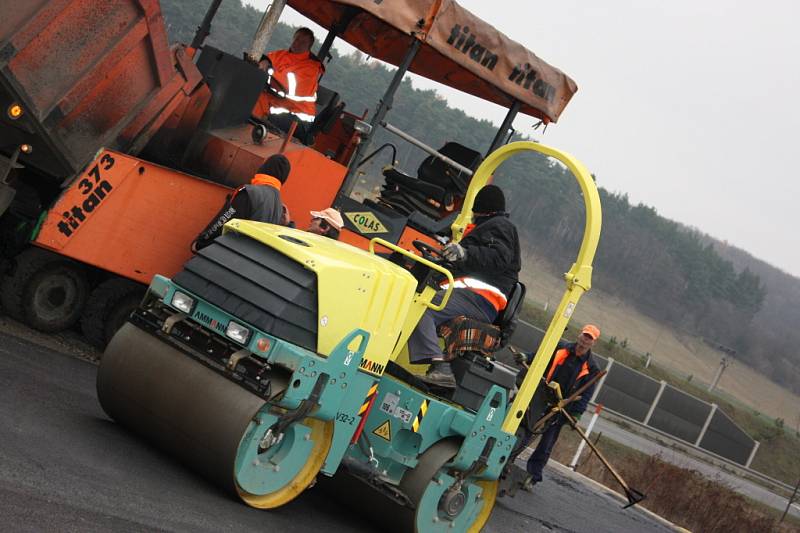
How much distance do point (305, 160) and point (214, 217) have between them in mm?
1017

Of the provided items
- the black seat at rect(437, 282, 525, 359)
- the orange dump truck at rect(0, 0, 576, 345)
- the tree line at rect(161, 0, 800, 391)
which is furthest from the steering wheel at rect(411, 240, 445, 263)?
the tree line at rect(161, 0, 800, 391)

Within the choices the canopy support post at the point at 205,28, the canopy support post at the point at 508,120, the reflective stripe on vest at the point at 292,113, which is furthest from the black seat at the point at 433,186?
the canopy support post at the point at 205,28

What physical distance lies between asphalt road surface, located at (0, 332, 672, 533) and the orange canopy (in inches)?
158

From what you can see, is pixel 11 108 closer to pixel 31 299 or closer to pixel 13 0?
pixel 13 0

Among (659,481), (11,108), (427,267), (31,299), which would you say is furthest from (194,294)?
(659,481)

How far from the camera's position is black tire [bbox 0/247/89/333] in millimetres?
8023

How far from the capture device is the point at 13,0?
656cm

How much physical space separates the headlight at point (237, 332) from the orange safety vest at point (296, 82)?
4568 millimetres

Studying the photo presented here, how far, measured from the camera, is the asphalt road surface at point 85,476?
4664mm

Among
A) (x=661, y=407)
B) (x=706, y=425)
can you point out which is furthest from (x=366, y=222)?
(x=706, y=425)

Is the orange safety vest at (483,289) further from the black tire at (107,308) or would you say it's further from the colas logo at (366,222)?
the black tire at (107,308)

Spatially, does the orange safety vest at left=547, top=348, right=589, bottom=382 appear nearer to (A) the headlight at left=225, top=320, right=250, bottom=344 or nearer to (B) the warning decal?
(B) the warning decal

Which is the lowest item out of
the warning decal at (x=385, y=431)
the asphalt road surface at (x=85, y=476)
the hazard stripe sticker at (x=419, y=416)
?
the asphalt road surface at (x=85, y=476)

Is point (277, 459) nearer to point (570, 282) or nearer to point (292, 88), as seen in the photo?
point (570, 282)
